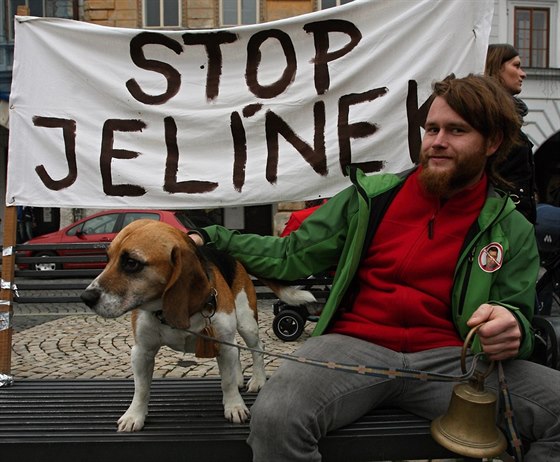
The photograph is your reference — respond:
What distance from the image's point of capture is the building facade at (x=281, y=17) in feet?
59.7

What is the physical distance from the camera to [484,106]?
2.29 meters

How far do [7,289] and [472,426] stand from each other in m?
2.67

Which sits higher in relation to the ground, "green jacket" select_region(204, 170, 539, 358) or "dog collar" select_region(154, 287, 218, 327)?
"green jacket" select_region(204, 170, 539, 358)

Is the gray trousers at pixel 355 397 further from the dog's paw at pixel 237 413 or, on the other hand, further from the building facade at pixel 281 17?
the building facade at pixel 281 17

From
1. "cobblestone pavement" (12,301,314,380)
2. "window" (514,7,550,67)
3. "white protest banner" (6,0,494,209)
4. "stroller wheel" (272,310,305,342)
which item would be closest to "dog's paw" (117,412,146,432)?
"white protest banner" (6,0,494,209)

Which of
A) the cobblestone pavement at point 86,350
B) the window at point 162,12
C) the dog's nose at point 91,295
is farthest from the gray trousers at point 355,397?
the window at point 162,12

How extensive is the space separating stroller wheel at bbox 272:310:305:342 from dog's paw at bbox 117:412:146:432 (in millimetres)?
3911

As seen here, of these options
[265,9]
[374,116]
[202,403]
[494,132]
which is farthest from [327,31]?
[265,9]

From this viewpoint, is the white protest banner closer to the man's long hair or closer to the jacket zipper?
the man's long hair

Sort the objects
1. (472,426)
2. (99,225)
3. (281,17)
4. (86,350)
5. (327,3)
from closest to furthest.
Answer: (472,426) < (86,350) < (99,225) < (281,17) < (327,3)

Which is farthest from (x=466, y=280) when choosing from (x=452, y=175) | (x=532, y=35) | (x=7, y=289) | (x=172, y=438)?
(x=532, y=35)

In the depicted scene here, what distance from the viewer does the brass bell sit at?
182 centimetres

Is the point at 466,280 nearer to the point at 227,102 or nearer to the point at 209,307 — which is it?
the point at 209,307

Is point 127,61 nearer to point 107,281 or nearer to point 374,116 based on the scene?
point 374,116
